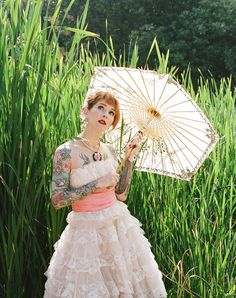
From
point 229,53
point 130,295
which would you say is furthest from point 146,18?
point 130,295

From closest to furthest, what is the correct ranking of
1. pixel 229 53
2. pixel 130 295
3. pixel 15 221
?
pixel 130 295 → pixel 15 221 → pixel 229 53

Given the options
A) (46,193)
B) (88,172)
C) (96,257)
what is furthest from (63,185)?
(46,193)

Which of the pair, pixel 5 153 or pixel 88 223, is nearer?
pixel 88 223

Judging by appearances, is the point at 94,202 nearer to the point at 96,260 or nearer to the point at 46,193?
the point at 96,260

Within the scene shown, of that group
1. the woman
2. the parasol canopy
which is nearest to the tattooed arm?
the woman

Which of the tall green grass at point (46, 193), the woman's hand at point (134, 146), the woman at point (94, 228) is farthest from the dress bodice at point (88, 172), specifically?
the tall green grass at point (46, 193)

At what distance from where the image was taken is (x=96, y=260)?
6.36ft

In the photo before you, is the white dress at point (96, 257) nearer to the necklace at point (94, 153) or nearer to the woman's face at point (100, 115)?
the necklace at point (94, 153)

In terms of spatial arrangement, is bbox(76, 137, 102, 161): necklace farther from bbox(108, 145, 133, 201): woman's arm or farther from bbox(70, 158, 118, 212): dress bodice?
bbox(108, 145, 133, 201): woman's arm

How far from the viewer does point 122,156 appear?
2.28 m

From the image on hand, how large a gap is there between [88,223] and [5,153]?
1.43 ft

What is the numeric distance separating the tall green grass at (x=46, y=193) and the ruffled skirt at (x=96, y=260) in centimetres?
24

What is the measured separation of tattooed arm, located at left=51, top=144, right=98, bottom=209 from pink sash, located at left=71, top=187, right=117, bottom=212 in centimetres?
6

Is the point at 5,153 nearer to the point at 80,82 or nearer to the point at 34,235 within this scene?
the point at 34,235
